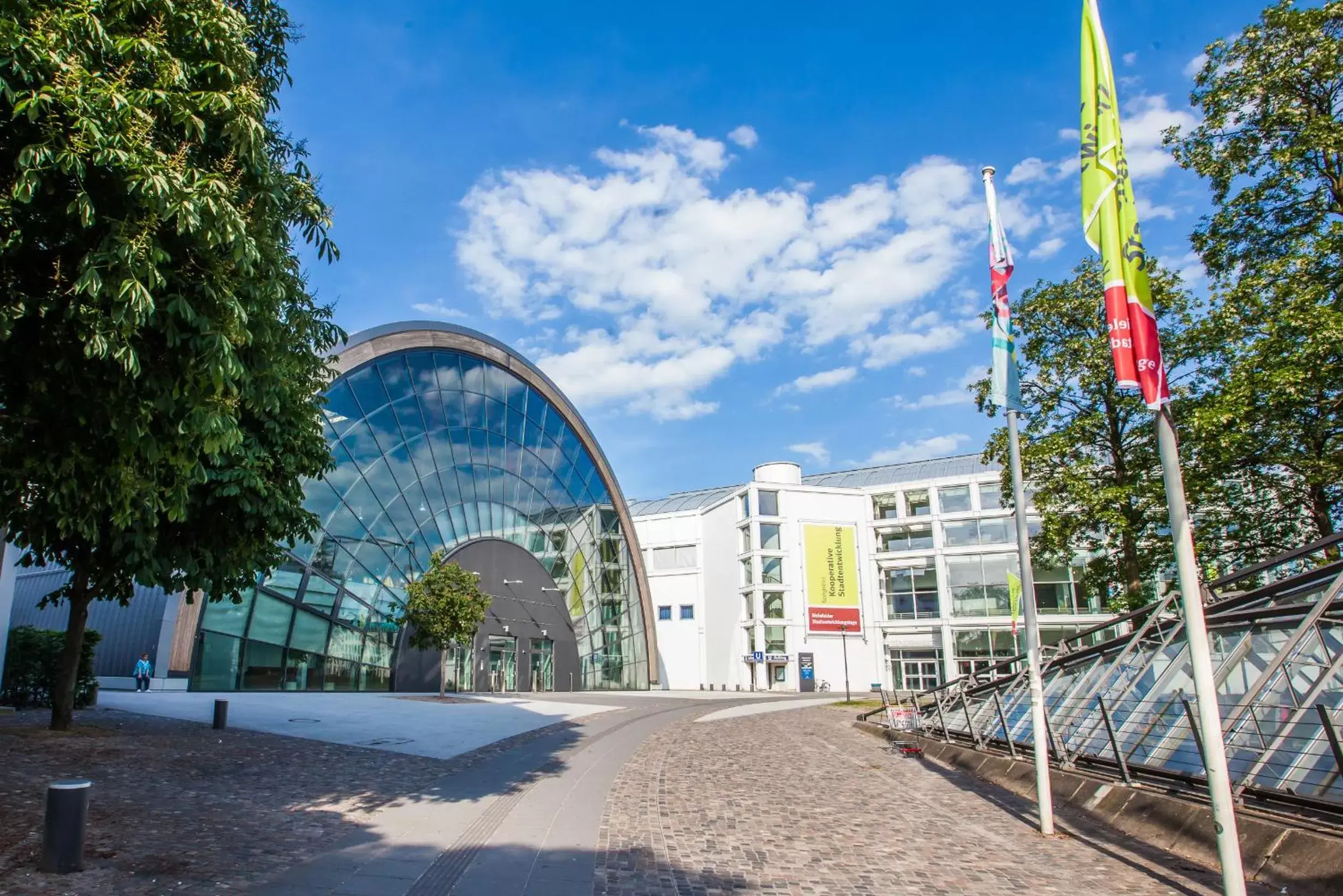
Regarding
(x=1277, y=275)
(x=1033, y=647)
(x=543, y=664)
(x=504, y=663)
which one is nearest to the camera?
(x=1033, y=647)

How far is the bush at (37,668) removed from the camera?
690 inches

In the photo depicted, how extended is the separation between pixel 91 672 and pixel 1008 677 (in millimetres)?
20468

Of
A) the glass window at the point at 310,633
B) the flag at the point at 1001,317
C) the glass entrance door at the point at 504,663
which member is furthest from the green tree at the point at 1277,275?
the glass entrance door at the point at 504,663

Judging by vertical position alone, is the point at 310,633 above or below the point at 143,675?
above

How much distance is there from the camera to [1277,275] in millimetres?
15328

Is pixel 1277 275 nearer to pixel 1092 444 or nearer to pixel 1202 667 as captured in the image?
pixel 1092 444

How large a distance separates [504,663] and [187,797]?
3079 cm

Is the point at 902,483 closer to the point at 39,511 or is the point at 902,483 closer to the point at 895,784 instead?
the point at 895,784

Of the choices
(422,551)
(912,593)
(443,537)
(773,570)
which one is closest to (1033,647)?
(422,551)

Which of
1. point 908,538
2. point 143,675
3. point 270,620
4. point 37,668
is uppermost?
point 908,538

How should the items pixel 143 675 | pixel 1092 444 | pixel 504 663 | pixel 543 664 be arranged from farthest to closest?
pixel 543 664, pixel 504 663, pixel 143 675, pixel 1092 444

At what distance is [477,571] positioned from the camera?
37.3 meters

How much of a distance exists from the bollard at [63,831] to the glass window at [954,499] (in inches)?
2455

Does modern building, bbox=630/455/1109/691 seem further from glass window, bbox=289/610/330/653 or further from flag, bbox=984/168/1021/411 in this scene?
flag, bbox=984/168/1021/411
